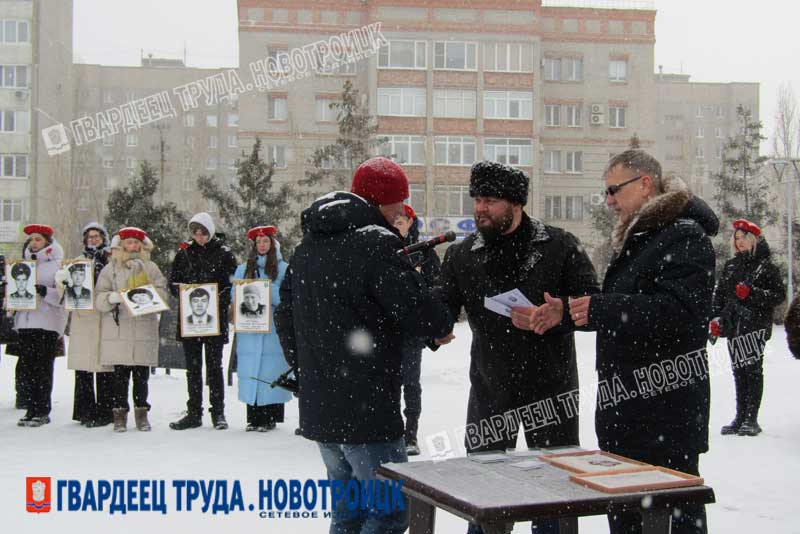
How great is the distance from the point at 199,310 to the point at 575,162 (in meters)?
48.2

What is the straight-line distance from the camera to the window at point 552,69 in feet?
176

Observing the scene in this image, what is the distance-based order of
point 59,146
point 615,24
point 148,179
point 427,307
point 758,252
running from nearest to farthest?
point 427,307, point 758,252, point 148,179, point 59,146, point 615,24

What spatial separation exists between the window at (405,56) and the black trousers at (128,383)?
42.5m

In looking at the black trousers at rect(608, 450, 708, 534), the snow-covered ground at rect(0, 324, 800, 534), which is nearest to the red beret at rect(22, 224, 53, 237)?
the snow-covered ground at rect(0, 324, 800, 534)

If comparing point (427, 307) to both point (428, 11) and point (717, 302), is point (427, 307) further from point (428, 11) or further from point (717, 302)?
point (428, 11)

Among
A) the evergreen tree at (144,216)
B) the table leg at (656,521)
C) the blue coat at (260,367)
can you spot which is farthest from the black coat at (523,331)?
the evergreen tree at (144,216)

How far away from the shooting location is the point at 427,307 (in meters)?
3.62

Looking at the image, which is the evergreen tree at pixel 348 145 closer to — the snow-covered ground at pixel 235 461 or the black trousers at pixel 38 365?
the snow-covered ground at pixel 235 461

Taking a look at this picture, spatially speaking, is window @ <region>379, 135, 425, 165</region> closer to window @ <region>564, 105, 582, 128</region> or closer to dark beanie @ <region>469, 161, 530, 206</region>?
window @ <region>564, 105, 582, 128</region>

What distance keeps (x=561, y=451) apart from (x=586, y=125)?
174ft

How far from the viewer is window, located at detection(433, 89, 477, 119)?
1973 inches

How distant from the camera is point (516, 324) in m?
4.12

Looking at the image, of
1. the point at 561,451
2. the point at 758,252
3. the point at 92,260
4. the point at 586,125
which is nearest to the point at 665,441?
the point at 561,451

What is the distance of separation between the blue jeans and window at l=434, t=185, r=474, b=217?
46045 millimetres
